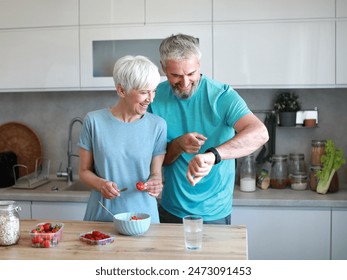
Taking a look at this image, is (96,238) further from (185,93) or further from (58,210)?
(58,210)

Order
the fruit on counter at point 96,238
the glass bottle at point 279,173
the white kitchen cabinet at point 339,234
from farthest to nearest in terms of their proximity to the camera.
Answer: the glass bottle at point 279,173 → the white kitchen cabinet at point 339,234 → the fruit on counter at point 96,238

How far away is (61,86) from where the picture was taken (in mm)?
3178

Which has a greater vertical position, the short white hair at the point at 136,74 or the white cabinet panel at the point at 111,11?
the white cabinet panel at the point at 111,11

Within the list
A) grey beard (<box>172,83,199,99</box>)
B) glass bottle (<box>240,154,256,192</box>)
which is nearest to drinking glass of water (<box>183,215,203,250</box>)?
grey beard (<box>172,83,199,99</box>)

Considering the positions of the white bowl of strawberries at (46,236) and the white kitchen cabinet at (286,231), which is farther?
the white kitchen cabinet at (286,231)

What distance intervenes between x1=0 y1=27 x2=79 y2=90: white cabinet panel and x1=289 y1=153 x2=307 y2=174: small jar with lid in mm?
1555

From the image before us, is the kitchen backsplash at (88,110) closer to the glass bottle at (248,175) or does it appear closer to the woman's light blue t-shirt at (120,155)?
the glass bottle at (248,175)

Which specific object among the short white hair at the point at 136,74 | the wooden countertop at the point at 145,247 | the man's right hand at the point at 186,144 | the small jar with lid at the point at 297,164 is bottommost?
the wooden countertop at the point at 145,247

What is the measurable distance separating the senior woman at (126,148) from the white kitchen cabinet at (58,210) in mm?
990

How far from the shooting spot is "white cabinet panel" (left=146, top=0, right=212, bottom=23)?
118 inches

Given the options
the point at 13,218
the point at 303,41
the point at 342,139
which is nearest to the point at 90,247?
the point at 13,218

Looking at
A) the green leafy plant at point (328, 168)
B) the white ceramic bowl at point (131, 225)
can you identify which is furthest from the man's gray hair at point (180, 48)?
the green leafy plant at point (328, 168)

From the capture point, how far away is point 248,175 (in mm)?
3121

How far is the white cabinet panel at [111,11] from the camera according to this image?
305 centimetres
